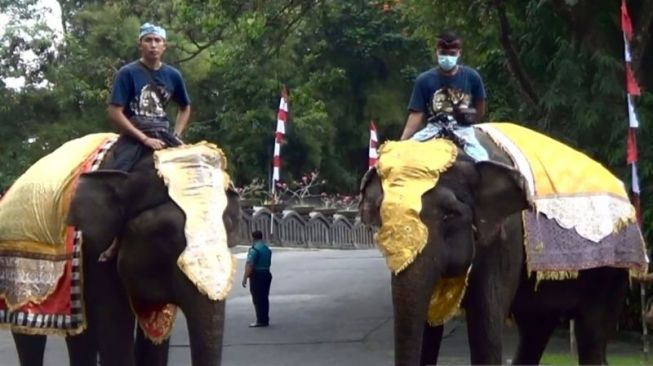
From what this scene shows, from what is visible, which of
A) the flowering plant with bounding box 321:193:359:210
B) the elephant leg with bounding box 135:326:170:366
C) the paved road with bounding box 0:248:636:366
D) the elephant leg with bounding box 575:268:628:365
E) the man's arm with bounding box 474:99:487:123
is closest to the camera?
the elephant leg with bounding box 135:326:170:366

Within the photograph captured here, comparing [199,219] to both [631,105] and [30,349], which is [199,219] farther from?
[631,105]

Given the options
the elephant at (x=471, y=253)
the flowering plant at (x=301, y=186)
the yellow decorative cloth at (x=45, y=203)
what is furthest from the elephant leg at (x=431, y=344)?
the flowering plant at (x=301, y=186)

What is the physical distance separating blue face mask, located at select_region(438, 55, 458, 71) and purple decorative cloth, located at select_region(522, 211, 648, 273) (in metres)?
1.09

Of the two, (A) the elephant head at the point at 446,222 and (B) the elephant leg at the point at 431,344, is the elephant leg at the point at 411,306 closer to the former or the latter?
(A) the elephant head at the point at 446,222

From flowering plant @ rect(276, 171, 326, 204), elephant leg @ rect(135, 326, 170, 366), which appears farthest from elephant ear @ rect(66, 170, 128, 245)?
flowering plant @ rect(276, 171, 326, 204)

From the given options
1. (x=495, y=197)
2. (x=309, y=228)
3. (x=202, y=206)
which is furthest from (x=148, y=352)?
(x=309, y=228)

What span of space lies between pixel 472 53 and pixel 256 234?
3.80m

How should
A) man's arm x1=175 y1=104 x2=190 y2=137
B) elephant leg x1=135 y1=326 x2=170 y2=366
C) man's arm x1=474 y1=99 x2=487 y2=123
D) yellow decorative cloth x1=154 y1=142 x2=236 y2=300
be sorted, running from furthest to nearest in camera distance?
1. man's arm x1=474 y1=99 x2=487 y2=123
2. man's arm x1=175 y1=104 x2=190 y2=137
3. elephant leg x1=135 y1=326 x2=170 y2=366
4. yellow decorative cloth x1=154 y1=142 x2=236 y2=300

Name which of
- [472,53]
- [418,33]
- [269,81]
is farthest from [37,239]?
[269,81]

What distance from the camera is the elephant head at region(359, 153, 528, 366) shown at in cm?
747

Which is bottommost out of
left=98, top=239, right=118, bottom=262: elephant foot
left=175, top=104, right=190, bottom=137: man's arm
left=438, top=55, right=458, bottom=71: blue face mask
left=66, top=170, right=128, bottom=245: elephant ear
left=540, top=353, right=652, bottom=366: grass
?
left=540, top=353, right=652, bottom=366: grass

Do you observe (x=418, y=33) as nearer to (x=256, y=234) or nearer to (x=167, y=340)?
(x=256, y=234)

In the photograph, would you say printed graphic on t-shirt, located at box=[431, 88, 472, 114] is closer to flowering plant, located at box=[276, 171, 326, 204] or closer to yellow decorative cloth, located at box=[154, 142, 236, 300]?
yellow decorative cloth, located at box=[154, 142, 236, 300]

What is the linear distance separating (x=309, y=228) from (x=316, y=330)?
18.6 m
